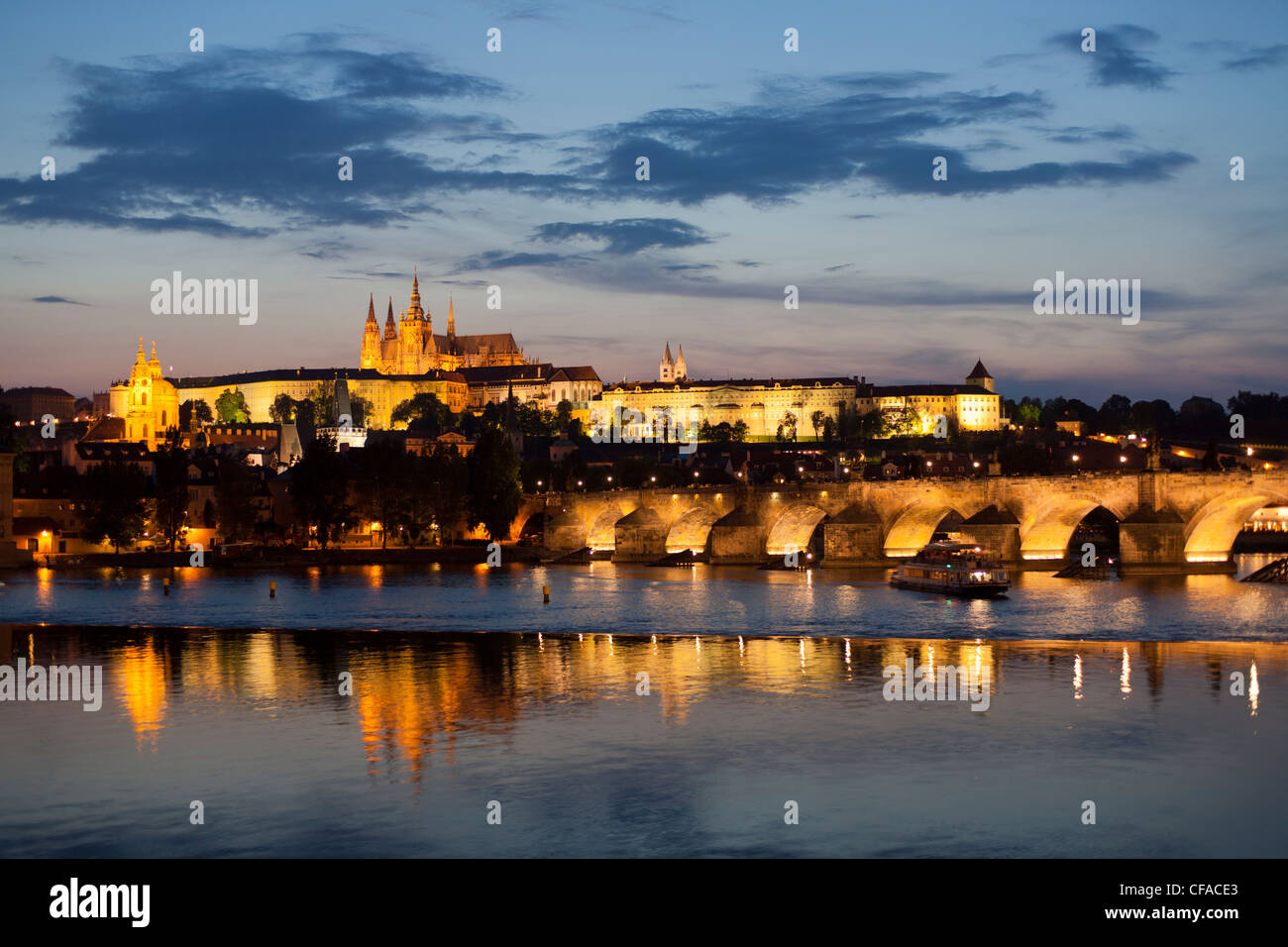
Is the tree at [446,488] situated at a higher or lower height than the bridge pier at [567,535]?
higher

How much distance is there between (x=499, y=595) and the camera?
220 feet

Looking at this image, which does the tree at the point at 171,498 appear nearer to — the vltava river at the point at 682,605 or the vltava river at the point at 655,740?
the vltava river at the point at 682,605

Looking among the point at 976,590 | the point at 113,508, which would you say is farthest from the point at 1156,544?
the point at 113,508

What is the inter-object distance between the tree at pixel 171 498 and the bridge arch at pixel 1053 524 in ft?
184

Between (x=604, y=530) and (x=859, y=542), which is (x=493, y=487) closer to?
(x=604, y=530)

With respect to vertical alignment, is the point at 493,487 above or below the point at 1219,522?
above

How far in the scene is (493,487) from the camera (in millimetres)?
105625

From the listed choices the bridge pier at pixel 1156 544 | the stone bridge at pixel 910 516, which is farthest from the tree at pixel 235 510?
the bridge pier at pixel 1156 544

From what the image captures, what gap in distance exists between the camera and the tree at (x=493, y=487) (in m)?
106

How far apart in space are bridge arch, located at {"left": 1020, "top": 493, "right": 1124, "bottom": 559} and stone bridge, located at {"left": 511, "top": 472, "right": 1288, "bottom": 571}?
86 millimetres

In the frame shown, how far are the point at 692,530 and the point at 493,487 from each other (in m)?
15.5

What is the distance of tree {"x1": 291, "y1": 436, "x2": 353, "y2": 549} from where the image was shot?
99.5 meters
